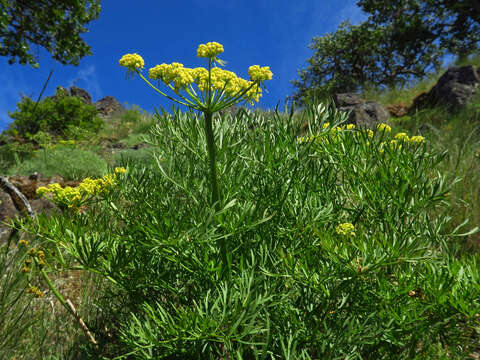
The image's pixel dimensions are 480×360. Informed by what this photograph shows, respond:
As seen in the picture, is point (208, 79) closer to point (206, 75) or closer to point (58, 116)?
point (206, 75)

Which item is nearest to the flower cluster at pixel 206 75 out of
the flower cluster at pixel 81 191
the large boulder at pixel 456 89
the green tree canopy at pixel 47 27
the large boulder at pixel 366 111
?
the flower cluster at pixel 81 191

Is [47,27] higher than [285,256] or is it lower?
higher

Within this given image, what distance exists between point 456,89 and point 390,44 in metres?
9.00

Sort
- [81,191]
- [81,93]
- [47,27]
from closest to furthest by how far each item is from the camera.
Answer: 1. [81,191]
2. [47,27]
3. [81,93]

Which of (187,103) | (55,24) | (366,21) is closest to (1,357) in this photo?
(187,103)

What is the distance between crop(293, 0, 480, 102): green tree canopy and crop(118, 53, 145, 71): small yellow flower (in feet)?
45.1

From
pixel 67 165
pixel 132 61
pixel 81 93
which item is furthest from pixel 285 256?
pixel 81 93

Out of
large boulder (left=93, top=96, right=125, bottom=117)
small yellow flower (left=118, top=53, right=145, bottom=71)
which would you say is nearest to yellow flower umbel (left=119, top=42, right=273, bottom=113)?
small yellow flower (left=118, top=53, right=145, bottom=71)

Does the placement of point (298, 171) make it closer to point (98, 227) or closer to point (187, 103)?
point (187, 103)

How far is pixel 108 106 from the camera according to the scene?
23375mm

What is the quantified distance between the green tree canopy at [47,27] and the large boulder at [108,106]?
9411 millimetres

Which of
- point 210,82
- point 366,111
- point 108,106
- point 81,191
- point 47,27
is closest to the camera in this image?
point 210,82

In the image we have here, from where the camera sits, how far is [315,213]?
1.44 meters

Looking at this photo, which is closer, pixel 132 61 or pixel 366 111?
pixel 132 61
